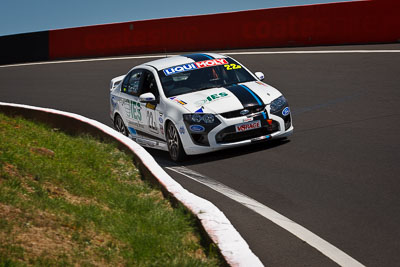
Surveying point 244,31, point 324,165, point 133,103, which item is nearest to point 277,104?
point 324,165

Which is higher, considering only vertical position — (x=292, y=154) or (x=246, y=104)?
(x=246, y=104)

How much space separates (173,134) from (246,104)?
119 cm

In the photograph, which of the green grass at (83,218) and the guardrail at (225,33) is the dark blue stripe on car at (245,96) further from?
the guardrail at (225,33)

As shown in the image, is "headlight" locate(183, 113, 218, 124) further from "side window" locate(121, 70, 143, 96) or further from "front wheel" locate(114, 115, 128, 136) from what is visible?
"front wheel" locate(114, 115, 128, 136)

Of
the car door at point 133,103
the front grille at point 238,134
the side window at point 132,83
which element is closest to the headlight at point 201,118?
the front grille at point 238,134

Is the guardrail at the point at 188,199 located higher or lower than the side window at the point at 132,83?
lower

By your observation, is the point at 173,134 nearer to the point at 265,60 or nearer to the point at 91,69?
the point at 265,60

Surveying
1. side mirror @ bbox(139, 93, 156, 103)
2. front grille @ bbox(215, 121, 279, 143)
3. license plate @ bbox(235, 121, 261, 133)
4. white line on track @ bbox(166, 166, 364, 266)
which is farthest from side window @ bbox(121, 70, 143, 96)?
white line on track @ bbox(166, 166, 364, 266)

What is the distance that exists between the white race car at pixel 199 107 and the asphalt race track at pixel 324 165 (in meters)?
0.28

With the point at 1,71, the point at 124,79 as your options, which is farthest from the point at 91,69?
the point at 124,79

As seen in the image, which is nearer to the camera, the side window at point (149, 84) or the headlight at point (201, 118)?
the headlight at point (201, 118)

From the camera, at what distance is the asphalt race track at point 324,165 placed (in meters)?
6.16

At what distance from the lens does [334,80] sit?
664 inches

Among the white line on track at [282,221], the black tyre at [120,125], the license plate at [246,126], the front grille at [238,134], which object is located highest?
the license plate at [246,126]
